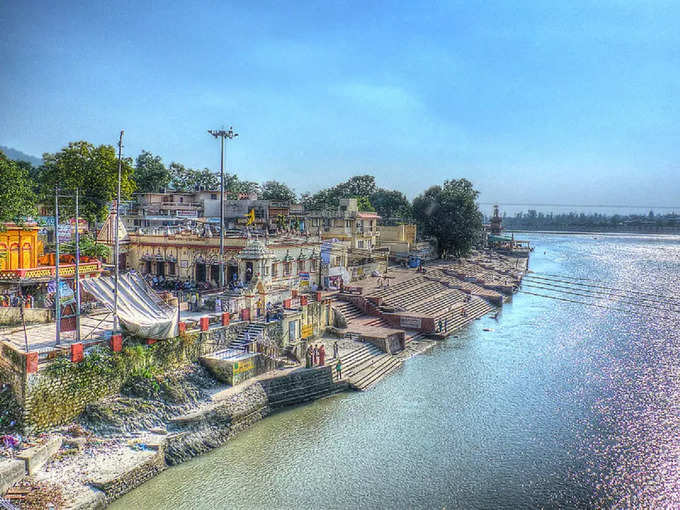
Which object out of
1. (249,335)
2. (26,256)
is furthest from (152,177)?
(249,335)

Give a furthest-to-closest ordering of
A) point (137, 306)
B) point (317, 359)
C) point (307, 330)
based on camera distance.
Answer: point (307, 330) < point (317, 359) < point (137, 306)

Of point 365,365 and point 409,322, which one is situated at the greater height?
point 409,322

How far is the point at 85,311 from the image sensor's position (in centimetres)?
2250

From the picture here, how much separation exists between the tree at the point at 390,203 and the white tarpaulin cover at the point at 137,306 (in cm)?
6819

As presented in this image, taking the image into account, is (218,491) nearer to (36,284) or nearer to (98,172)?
(36,284)

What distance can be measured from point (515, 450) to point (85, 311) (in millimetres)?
18818

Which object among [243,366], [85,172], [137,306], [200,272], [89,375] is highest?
[85,172]

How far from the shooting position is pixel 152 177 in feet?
224

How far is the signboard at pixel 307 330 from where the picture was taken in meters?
26.8

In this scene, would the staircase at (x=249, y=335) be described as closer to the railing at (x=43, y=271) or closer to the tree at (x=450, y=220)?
the railing at (x=43, y=271)

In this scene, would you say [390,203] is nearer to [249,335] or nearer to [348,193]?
[348,193]

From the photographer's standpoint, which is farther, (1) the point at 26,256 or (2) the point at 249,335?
(1) the point at 26,256

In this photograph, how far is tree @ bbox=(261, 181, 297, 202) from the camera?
78.6 m

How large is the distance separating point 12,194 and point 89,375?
11069mm
